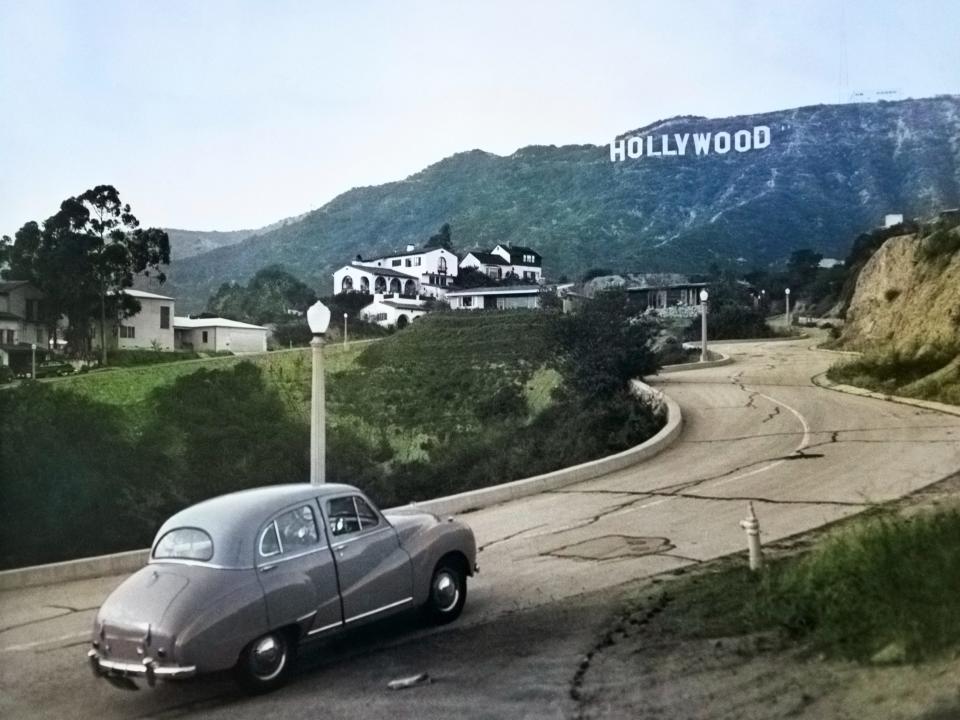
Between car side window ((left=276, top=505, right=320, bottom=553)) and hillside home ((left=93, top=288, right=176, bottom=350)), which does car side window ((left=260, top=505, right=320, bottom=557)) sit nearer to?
car side window ((left=276, top=505, right=320, bottom=553))

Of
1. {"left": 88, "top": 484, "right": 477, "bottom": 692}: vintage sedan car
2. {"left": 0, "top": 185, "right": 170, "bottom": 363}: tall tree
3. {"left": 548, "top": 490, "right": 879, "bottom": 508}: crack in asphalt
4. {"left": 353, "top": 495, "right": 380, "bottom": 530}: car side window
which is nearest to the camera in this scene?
{"left": 88, "top": 484, "right": 477, "bottom": 692}: vintage sedan car

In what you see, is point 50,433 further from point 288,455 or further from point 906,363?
point 906,363

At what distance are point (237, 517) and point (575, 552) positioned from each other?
12.3ft

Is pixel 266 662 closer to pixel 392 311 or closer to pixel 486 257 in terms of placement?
pixel 392 311

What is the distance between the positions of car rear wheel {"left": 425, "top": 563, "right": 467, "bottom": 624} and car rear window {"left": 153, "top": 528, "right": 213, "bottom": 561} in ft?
5.83

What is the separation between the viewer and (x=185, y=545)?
6086mm

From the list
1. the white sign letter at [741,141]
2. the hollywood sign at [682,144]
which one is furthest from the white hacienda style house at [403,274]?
the white sign letter at [741,141]

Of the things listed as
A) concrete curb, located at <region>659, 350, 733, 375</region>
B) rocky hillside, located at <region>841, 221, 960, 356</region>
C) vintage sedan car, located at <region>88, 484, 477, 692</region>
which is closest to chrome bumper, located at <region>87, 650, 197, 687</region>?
vintage sedan car, located at <region>88, 484, 477, 692</region>

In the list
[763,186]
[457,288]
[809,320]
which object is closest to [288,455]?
[457,288]

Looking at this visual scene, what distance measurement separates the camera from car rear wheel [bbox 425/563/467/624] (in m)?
7.22

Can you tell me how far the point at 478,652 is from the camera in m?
6.62

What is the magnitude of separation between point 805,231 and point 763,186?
76 centimetres

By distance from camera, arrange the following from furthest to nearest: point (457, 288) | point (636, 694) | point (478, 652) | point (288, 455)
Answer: point (457, 288)
point (288, 455)
point (478, 652)
point (636, 694)

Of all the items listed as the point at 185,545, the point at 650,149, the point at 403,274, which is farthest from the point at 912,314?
the point at 185,545
